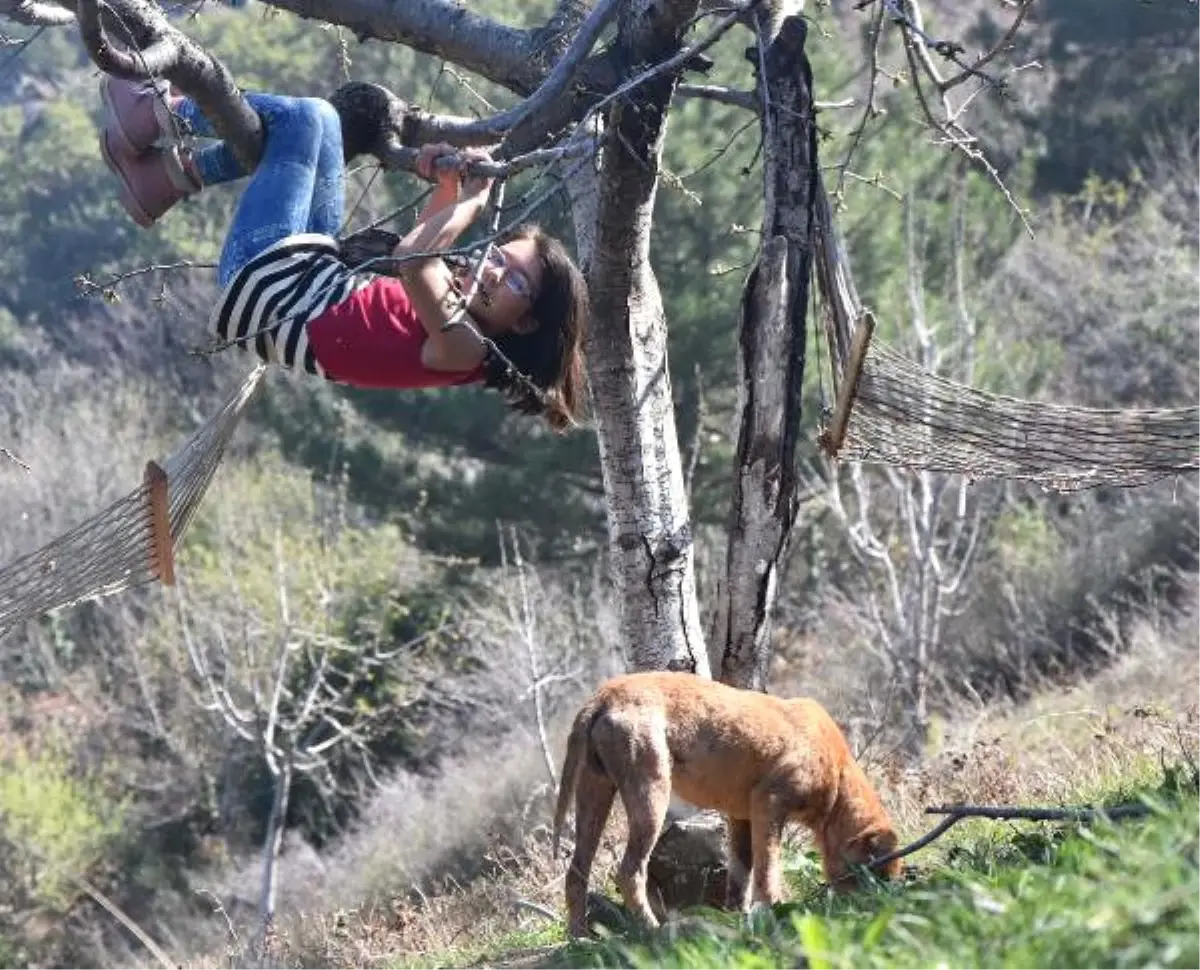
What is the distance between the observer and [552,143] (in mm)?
4914

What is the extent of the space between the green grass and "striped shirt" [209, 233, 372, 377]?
174cm

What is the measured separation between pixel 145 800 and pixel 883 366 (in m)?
18.9

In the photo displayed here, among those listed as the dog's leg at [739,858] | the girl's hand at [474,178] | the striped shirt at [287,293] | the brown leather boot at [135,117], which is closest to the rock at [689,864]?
the dog's leg at [739,858]

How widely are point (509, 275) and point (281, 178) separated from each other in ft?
2.05

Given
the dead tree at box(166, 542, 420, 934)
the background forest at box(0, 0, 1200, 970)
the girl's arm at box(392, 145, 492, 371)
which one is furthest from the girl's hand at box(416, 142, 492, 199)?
the dead tree at box(166, 542, 420, 934)

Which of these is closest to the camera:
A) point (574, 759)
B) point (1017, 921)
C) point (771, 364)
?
point (1017, 921)

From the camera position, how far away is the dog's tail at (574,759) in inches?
176

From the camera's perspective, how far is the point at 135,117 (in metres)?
4.51

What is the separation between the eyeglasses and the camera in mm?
4637

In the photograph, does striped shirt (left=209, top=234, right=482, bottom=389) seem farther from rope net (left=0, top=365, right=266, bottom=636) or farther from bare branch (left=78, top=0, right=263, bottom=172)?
rope net (left=0, top=365, right=266, bottom=636)

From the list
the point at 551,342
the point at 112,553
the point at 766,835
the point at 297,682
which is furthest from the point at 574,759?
the point at 297,682

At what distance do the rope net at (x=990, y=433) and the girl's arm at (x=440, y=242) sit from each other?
40.8 inches

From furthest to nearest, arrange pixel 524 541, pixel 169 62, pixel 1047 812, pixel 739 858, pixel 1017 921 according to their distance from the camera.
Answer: pixel 524 541 < pixel 739 858 < pixel 169 62 < pixel 1047 812 < pixel 1017 921

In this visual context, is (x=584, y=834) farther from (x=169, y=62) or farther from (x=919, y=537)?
(x=919, y=537)
